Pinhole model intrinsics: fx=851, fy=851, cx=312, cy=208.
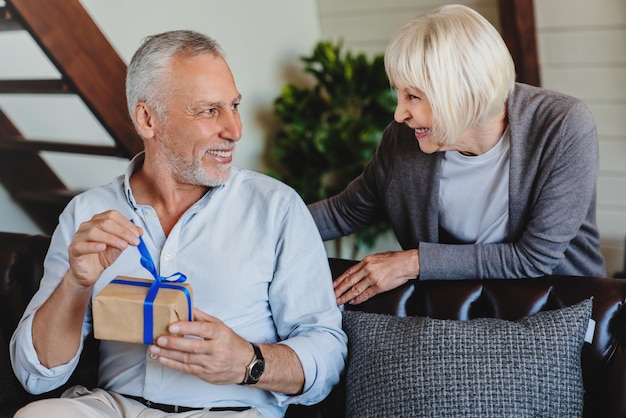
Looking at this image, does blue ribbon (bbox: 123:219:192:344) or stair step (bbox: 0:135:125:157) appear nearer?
blue ribbon (bbox: 123:219:192:344)

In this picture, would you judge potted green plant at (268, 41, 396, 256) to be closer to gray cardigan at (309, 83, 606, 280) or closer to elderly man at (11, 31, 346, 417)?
gray cardigan at (309, 83, 606, 280)

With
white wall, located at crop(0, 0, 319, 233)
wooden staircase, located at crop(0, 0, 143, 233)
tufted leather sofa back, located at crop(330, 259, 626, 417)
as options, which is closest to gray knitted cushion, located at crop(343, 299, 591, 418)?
tufted leather sofa back, located at crop(330, 259, 626, 417)

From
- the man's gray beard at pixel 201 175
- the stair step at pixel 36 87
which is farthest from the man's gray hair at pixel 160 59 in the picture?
the stair step at pixel 36 87

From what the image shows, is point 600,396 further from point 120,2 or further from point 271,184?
point 120,2

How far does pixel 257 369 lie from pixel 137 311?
28 centimetres

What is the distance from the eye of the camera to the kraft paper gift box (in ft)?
5.14

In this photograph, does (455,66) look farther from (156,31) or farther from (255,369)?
(156,31)

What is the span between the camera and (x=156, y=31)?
3.44 m

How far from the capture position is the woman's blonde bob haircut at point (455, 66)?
6.26 ft

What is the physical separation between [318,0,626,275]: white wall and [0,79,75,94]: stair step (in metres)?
1.68

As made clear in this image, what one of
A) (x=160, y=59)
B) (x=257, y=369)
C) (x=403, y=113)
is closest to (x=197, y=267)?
(x=257, y=369)

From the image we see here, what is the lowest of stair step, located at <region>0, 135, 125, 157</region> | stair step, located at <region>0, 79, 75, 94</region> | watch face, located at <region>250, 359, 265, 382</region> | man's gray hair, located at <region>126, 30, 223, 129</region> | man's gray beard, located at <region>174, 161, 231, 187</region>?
watch face, located at <region>250, 359, 265, 382</region>

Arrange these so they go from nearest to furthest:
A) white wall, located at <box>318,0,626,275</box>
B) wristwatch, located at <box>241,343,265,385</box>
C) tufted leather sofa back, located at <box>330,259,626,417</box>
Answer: wristwatch, located at <box>241,343,265,385</box>, tufted leather sofa back, located at <box>330,259,626,417</box>, white wall, located at <box>318,0,626,275</box>

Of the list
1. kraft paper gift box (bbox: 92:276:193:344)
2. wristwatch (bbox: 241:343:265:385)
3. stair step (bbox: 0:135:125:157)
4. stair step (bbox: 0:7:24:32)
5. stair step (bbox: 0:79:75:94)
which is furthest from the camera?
stair step (bbox: 0:135:125:157)
